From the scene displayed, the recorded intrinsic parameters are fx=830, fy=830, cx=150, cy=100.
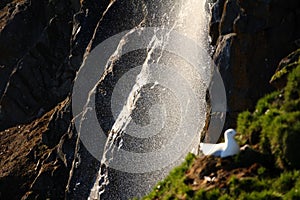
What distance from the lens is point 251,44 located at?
23.2 m

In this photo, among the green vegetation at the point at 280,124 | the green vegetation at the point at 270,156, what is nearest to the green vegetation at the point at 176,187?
the green vegetation at the point at 270,156

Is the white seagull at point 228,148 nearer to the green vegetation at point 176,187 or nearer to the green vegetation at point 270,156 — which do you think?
the green vegetation at point 270,156

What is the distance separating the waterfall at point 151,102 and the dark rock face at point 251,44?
6.12 m

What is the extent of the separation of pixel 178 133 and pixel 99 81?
13.5 meters

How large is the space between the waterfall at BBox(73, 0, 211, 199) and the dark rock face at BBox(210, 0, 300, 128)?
612 cm

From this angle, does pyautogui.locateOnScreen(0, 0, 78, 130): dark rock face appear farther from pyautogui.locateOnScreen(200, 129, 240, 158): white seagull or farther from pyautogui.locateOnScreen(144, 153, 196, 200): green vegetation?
pyautogui.locateOnScreen(200, 129, 240, 158): white seagull

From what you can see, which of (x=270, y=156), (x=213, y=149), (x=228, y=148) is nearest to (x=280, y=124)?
(x=270, y=156)

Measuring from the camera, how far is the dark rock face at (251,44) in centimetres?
Result: 2217

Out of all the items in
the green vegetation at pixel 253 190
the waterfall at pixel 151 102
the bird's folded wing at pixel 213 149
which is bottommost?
the waterfall at pixel 151 102

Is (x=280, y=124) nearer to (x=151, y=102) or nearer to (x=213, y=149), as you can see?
(x=213, y=149)

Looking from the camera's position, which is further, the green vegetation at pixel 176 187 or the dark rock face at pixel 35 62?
the dark rock face at pixel 35 62

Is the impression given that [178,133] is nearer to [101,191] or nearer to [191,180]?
[101,191]

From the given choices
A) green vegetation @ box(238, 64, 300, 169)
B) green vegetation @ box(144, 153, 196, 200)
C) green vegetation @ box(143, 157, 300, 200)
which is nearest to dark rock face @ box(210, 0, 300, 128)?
green vegetation @ box(238, 64, 300, 169)

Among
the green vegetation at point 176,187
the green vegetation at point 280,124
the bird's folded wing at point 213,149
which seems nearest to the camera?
the green vegetation at point 280,124
